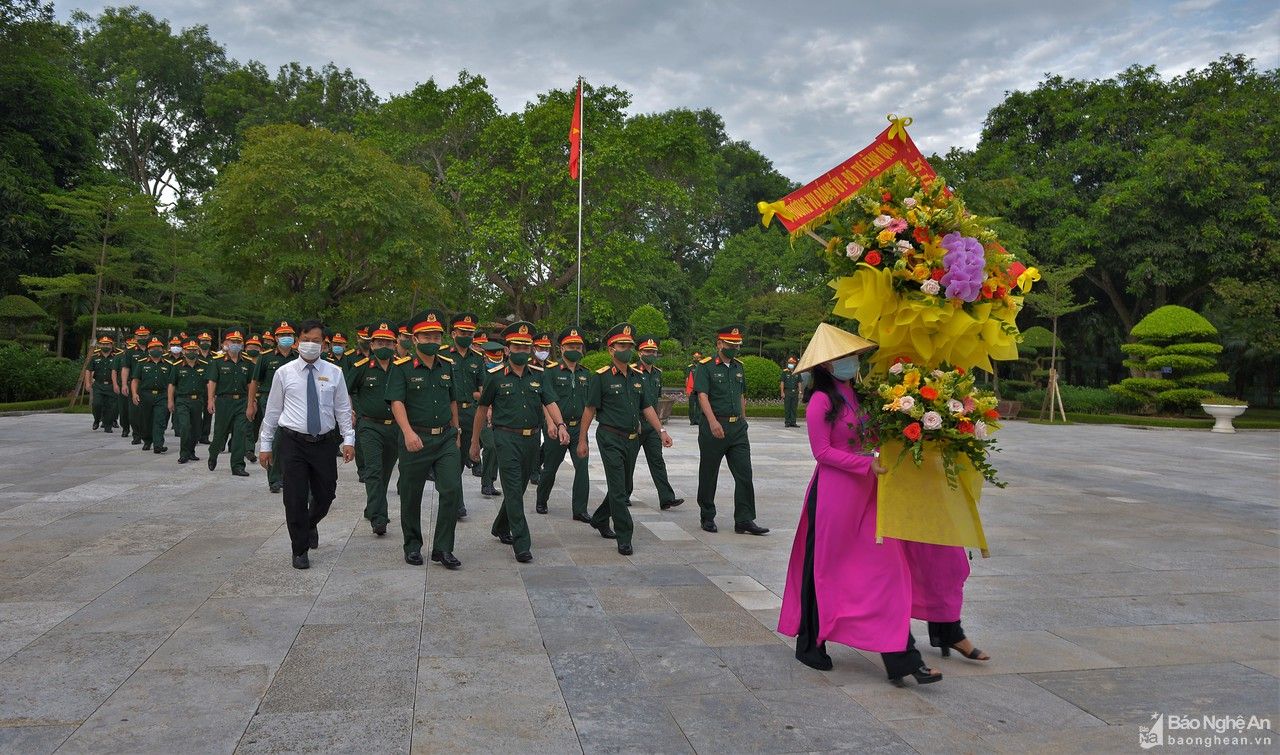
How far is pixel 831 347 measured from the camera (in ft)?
14.1

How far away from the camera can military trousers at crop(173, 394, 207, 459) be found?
40.1ft

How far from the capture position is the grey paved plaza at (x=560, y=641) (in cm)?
354

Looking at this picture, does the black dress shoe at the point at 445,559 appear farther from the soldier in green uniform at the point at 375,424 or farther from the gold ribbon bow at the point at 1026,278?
the gold ribbon bow at the point at 1026,278

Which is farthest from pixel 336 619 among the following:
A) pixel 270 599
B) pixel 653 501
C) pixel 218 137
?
pixel 218 137

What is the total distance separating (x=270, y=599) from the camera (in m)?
5.43

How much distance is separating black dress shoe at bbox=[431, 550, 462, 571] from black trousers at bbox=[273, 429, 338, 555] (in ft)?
3.00

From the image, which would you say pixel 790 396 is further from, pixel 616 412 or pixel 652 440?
pixel 616 412

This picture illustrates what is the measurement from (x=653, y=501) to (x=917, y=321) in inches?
242

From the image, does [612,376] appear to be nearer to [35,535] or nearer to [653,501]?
[653,501]

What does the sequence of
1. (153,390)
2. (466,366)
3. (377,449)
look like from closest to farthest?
(377,449)
(466,366)
(153,390)

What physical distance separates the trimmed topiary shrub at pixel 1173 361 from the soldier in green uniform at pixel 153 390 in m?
26.9

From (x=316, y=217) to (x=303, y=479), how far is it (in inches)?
773

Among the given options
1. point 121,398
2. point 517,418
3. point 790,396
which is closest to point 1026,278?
point 517,418

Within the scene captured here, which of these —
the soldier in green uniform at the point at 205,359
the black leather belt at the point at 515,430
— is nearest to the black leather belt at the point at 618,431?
the black leather belt at the point at 515,430
